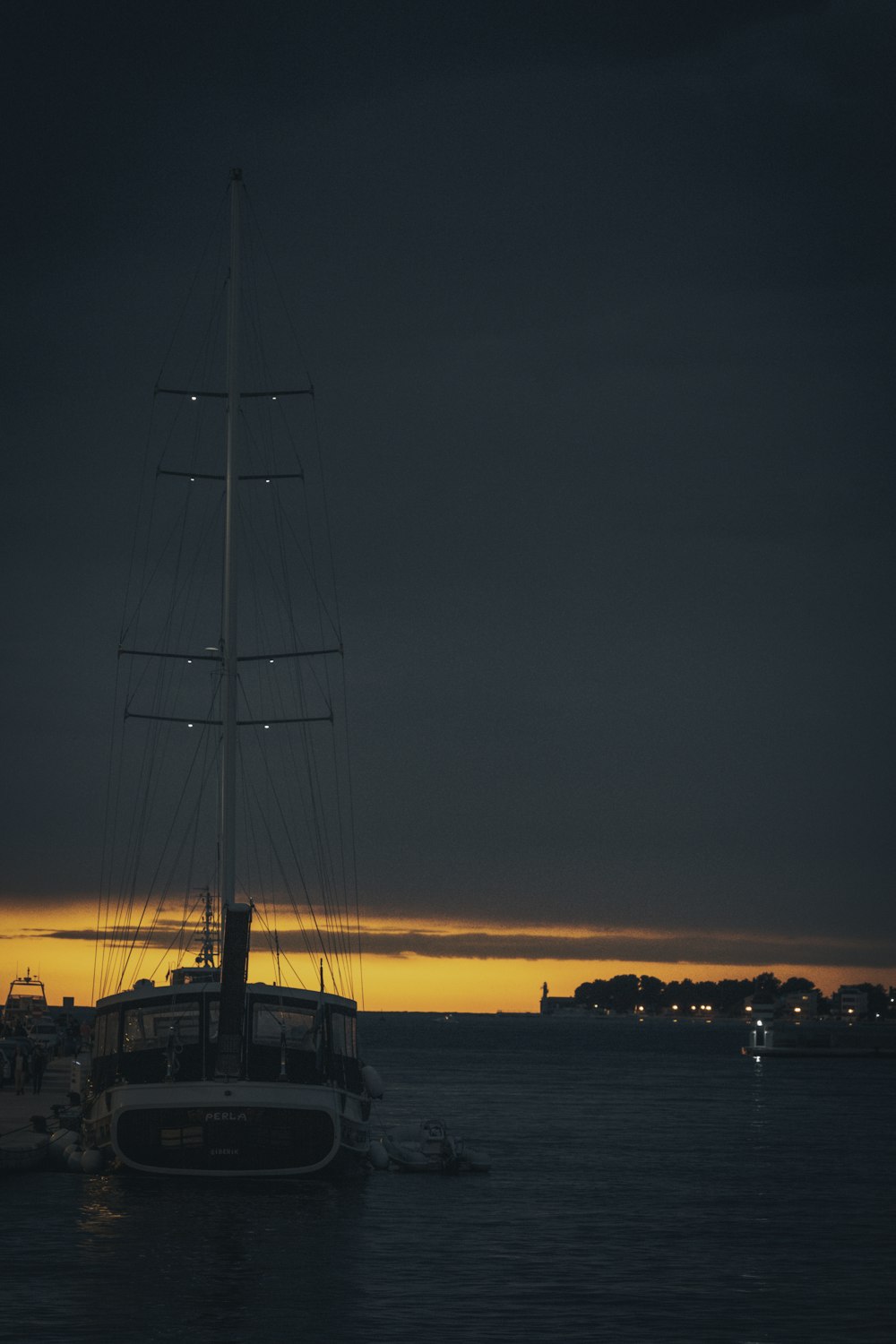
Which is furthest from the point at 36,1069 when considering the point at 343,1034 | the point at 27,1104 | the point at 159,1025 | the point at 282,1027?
the point at 282,1027

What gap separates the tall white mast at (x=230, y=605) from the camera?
48000 millimetres

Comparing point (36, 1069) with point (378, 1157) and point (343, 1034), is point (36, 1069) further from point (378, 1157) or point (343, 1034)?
point (343, 1034)

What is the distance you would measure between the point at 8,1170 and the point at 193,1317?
21.3 meters

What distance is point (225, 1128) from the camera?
41.4 metres

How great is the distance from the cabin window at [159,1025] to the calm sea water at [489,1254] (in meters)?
3.96

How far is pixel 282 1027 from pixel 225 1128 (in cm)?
306

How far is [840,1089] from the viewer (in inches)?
5103

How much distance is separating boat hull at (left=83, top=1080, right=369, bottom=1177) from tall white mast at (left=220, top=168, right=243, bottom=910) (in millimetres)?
4985

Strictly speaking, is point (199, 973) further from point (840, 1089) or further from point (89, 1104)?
point (840, 1089)

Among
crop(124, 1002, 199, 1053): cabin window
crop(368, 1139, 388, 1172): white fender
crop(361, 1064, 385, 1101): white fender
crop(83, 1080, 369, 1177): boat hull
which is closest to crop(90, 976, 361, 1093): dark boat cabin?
crop(124, 1002, 199, 1053): cabin window

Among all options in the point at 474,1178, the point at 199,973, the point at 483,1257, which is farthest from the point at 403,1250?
the point at 474,1178

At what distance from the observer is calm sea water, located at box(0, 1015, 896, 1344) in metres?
29.1

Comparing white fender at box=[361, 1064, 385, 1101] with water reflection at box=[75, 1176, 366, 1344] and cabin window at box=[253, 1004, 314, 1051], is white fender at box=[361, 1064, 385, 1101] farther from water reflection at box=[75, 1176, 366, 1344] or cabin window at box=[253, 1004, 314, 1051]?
cabin window at box=[253, 1004, 314, 1051]

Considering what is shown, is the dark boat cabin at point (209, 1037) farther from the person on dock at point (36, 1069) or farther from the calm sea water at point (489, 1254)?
the person on dock at point (36, 1069)
